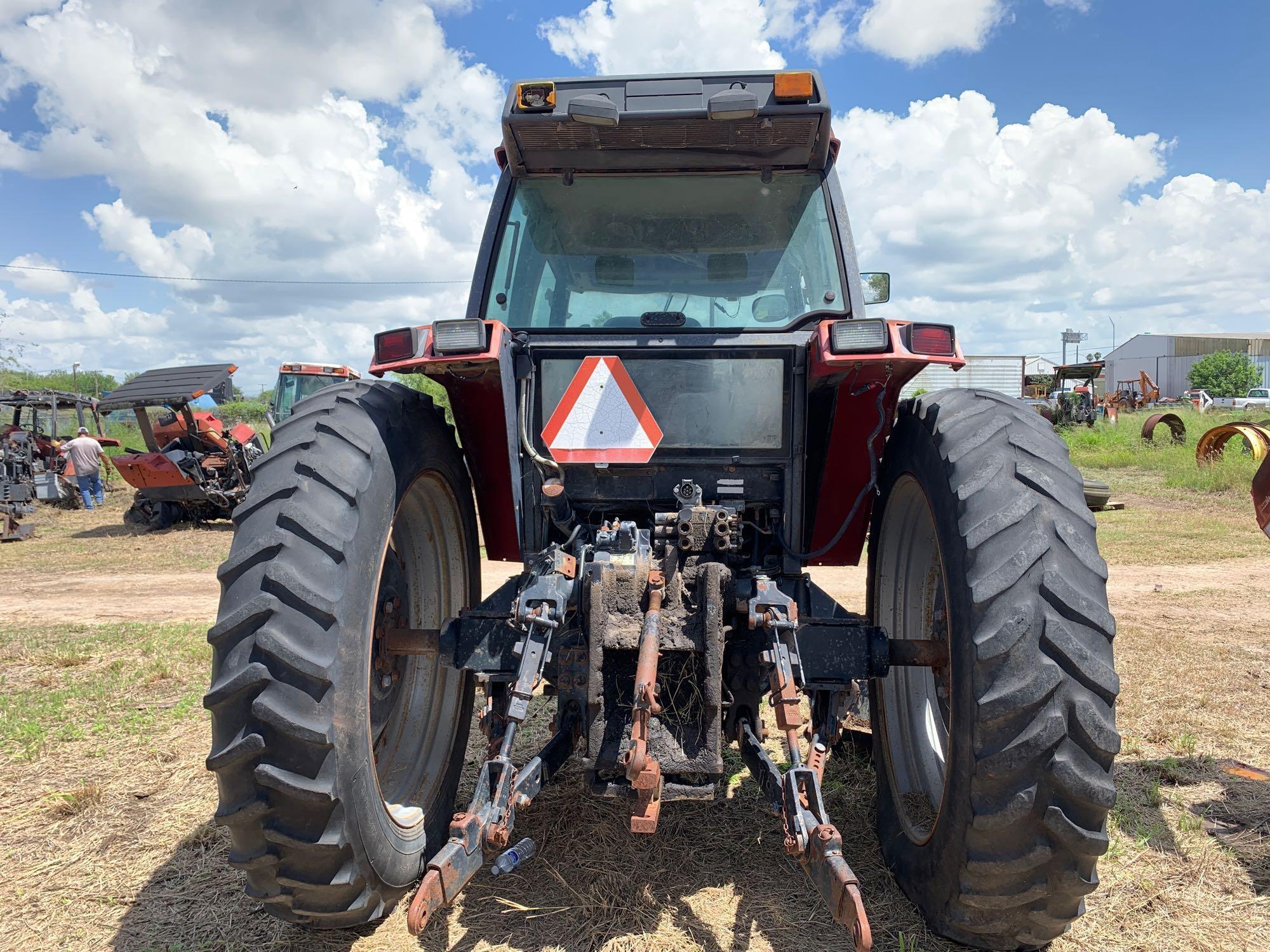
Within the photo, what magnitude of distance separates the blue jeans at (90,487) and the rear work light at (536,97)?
16855 mm

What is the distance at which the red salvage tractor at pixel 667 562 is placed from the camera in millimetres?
2143

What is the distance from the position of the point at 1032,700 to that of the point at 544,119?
2535 mm

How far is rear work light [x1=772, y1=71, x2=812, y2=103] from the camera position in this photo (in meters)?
3.12

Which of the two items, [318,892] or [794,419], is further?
[794,419]

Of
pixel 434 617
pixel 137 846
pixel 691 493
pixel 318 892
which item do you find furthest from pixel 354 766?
pixel 137 846

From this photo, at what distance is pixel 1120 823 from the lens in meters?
3.31

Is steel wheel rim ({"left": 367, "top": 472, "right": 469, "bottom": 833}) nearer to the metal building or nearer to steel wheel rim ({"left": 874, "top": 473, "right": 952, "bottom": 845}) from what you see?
steel wheel rim ({"left": 874, "top": 473, "right": 952, "bottom": 845})

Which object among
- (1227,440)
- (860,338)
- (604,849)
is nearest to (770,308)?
(860,338)

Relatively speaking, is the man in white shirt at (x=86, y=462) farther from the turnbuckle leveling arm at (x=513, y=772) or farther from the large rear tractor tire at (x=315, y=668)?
the turnbuckle leveling arm at (x=513, y=772)

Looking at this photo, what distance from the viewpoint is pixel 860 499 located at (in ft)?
10.4

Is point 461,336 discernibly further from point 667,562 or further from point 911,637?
point 911,637

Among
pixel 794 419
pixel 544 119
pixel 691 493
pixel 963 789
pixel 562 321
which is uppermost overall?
pixel 544 119

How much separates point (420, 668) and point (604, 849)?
0.96 metres

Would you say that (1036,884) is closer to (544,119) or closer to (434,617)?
(434,617)
